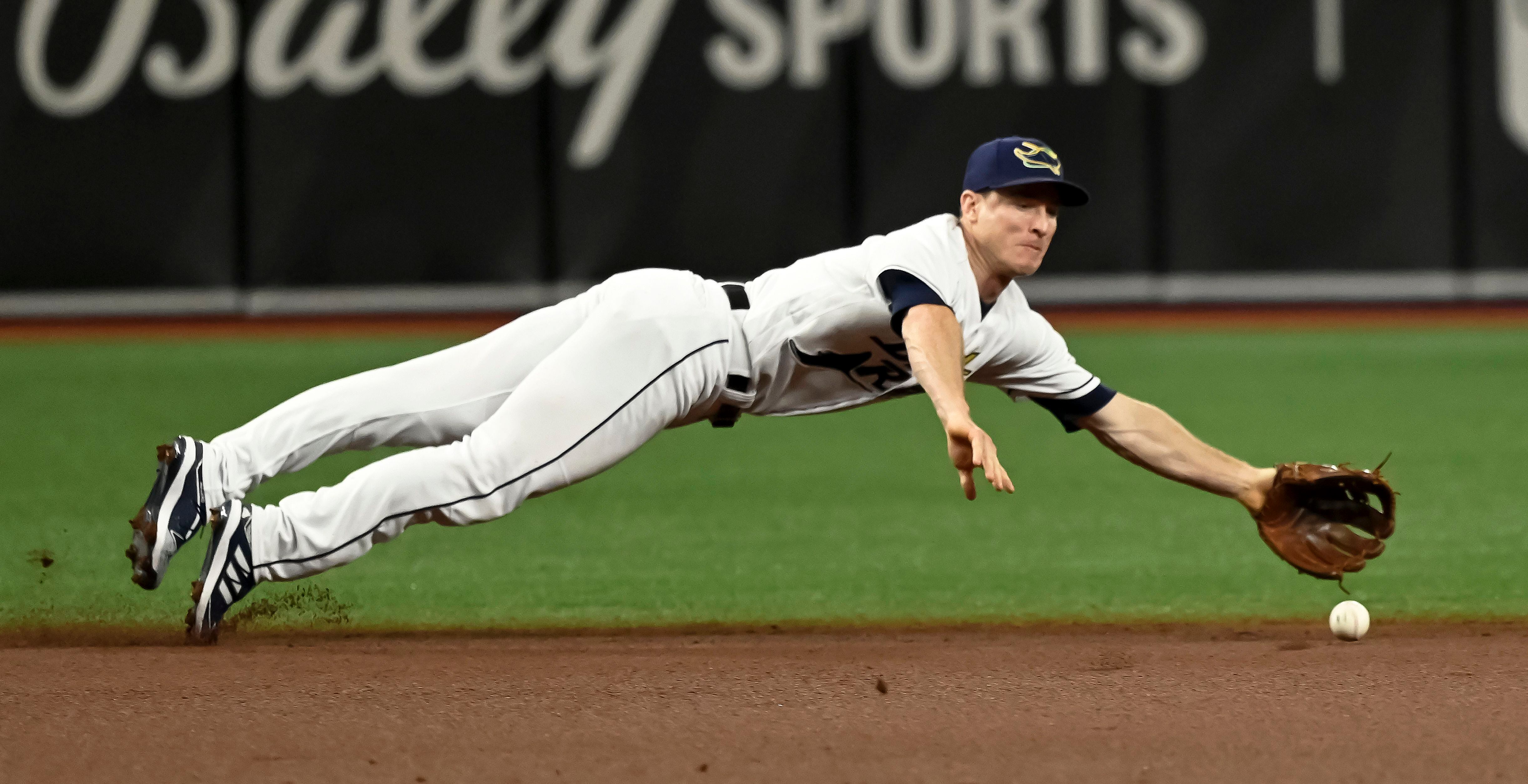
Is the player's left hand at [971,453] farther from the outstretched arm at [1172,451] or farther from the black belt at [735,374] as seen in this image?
the outstretched arm at [1172,451]

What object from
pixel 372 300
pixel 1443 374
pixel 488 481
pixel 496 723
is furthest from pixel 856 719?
pixel 372 300

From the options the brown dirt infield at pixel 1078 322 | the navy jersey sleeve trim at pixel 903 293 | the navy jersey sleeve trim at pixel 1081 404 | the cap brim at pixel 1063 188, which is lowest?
the brown dirt infield at pixel 1078 322

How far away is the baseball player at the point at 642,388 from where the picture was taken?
12.1 ft

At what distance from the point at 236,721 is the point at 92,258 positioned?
946 cm

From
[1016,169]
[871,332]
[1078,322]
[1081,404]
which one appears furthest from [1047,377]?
[1078,322]

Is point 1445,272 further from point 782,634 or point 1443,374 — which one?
point 782,634

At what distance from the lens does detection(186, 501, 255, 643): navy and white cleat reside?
3688 millimetres

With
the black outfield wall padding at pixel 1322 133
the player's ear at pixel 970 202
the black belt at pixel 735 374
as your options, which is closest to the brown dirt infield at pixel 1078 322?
the black outfield wall padding at pixel 1322 133

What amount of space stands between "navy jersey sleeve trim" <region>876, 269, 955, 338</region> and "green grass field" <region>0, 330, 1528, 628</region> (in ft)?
3.56

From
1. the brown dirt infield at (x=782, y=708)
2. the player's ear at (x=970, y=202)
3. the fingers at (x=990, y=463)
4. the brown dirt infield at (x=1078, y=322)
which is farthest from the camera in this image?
the brown dirt infield at (x=1078, y=322)

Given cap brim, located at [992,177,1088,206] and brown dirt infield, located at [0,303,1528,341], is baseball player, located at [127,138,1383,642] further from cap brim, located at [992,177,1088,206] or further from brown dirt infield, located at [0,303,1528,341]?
brown dirt infield, located at [0,303,1528,341]

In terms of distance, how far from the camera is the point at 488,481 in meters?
3.66

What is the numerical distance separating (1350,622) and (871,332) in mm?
1334

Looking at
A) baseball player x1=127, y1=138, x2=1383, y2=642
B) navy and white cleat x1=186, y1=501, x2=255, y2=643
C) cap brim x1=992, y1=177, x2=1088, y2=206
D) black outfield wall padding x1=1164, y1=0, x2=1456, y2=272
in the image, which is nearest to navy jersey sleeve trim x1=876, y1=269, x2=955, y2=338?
baseball player x1=127, y1=138, x2=1383, y2=642
